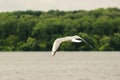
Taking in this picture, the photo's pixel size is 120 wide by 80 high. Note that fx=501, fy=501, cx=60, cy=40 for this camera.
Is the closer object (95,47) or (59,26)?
(95,47)

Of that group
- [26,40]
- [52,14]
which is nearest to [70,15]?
[52,14]

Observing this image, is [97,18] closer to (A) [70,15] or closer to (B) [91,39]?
(A) [70,15]

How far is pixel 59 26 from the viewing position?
10712cm

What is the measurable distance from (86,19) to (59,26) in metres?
9.00

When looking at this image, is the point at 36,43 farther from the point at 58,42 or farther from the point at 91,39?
the point at 58,42

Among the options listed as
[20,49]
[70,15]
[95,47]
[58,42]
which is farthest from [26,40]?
[58,42]

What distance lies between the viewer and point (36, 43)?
104m

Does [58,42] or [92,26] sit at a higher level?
[58,42]

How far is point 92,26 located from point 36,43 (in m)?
14.3

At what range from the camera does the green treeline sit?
3888 inches

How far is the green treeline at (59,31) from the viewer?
9875cm

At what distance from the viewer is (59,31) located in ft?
340

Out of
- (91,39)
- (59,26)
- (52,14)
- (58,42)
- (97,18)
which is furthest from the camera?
(52,14)

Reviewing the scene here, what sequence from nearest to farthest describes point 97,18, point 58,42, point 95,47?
point 58,42, point 95,47, point 97,18
